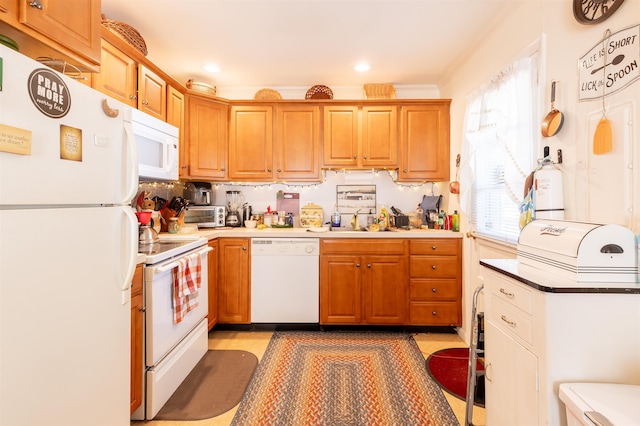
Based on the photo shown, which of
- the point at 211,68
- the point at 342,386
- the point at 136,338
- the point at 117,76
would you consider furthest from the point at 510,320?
the point at 211,68

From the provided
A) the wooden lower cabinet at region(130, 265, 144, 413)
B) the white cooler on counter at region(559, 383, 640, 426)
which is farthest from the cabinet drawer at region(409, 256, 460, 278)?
the wooden lower cabinet at region(130, 265, 144, 413)

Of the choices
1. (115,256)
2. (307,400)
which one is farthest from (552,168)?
(115,256)

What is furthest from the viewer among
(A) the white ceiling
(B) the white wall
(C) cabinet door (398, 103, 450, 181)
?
(C) cabinet door (398, 103, 450, 181)

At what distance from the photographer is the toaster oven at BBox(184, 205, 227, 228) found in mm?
3051

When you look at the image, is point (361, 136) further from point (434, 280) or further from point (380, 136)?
point (434, 280)

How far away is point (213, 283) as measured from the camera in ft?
9.43

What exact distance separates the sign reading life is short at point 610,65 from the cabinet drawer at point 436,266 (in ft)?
5.81

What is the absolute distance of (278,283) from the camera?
2.96 m

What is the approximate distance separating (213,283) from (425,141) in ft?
8.60

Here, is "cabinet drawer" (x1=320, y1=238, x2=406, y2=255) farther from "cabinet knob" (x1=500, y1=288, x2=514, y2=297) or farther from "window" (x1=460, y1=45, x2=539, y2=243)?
"cabinet knob" (x1=500, y1=288, x2=514, y2=297)

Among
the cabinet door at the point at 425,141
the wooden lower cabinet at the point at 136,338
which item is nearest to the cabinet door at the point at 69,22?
the wooden lower cabinet at the point at 136,338

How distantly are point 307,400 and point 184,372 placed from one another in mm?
899

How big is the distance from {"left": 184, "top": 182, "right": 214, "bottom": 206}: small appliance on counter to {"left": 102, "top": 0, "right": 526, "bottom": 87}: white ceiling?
118cm

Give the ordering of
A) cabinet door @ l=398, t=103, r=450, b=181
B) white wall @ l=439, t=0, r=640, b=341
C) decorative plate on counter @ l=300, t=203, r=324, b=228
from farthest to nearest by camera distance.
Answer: decorative plate on counter @ l=300, t=203, r=324, b=228
cabinet door @ l=398, t=103, r=450, b=181
white wall @ l=439, t=0, r=640, b=341
